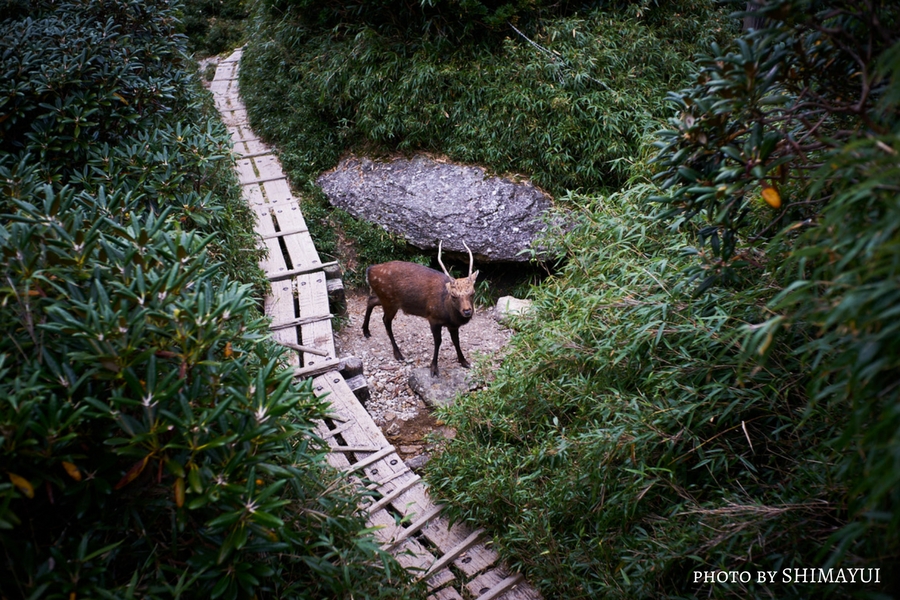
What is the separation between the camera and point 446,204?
6.64 metres

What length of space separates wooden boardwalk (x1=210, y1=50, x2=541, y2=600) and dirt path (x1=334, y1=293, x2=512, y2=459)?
1.99ft

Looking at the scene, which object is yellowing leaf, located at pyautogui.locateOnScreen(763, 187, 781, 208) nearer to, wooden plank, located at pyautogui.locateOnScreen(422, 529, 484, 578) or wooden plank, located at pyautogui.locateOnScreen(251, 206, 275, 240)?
wooden plank, located at pyautogui.locateOnScreen(422, 529, 484, 578)

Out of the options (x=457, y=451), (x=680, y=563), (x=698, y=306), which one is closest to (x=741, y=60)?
(x=698, y=306)

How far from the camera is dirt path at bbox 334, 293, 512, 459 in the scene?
5059mm

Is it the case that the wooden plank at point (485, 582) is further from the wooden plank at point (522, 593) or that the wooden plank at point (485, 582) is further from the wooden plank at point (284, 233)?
the wooden plank at point (284, 233)

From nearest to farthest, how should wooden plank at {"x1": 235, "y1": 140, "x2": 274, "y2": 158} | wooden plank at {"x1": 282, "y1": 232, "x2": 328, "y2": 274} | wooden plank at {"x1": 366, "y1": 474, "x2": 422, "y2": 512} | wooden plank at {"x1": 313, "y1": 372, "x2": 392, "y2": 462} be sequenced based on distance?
wooden plank at {"x1": 366, "y1": 474, "x2": 422, "y2": 512}, wooden plank at {"x1": 313, "y1": 372, "x2": 392, "y2": 462}, wooden plank at {"x1": 282, "y1": 232, "x2": 328, "y2": 274}, wooden plank at {"x1": 235, "y1": 140, "x2": 274, "y2": 158}

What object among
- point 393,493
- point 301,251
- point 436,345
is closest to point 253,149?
point 301,251

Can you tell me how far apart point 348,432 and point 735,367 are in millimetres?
2676

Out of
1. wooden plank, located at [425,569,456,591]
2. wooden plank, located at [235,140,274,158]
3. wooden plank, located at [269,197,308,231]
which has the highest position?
wooden plank, located at [235,140,274,158]

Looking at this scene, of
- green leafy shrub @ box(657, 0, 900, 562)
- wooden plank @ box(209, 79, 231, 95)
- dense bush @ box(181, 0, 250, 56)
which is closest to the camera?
green leafy shrub @ box(657, 0, 900, 562)

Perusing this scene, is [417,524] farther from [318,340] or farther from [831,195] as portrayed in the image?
[831,195]

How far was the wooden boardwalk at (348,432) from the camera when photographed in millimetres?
3475

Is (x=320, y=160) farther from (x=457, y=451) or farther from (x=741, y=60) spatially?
(x=741, y=60)

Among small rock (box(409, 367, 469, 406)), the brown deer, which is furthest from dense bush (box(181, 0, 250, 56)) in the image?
small rock (box(409, 367, 469, 406))
